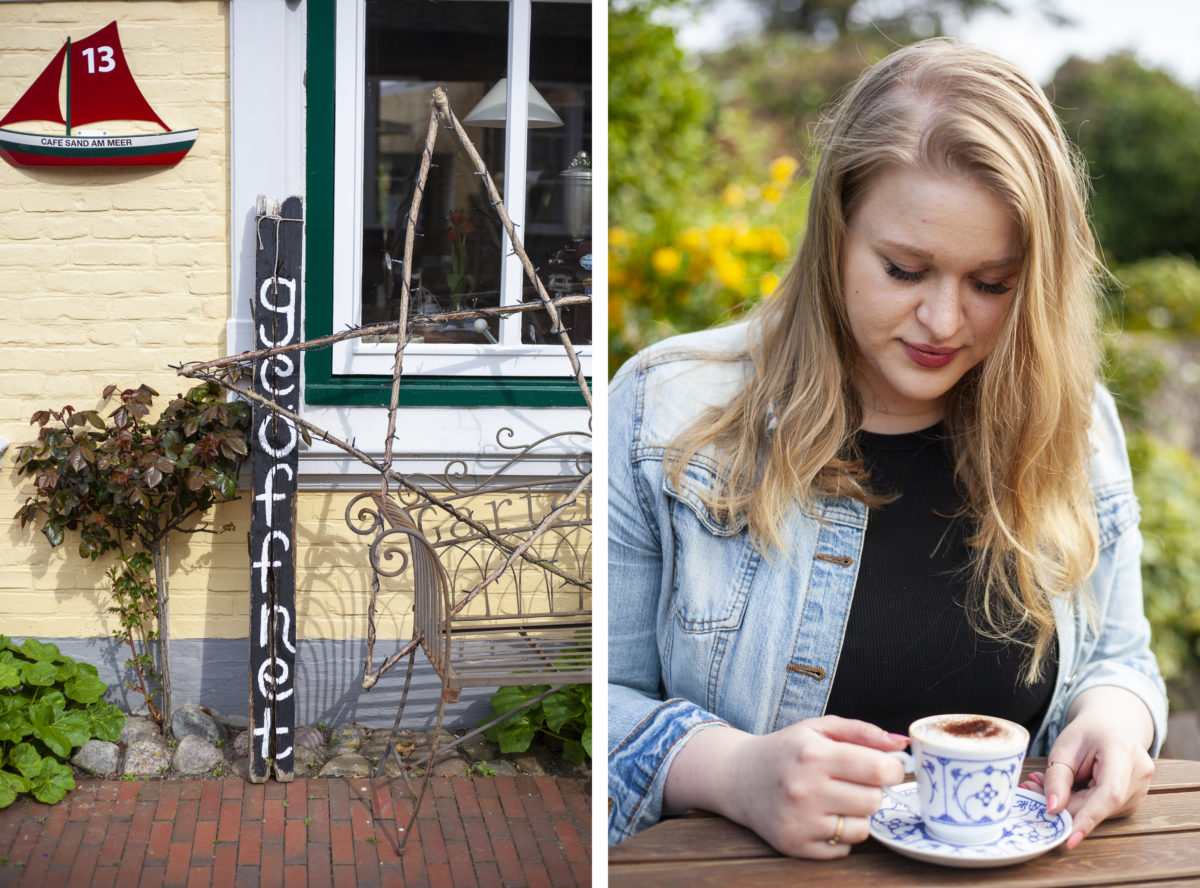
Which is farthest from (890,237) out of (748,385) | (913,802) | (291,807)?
(291,807)

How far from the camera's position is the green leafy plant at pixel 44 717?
278cm

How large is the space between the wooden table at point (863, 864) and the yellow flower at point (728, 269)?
2739 mm

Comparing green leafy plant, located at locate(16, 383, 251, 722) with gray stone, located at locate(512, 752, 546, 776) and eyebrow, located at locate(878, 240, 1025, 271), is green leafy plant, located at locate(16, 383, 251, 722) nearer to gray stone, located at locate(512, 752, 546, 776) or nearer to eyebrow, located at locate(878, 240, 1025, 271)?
gray stone, located at locate(512, 752, 546, 776)

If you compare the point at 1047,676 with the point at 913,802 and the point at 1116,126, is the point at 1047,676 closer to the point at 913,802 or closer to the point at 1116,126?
the point at 913,802

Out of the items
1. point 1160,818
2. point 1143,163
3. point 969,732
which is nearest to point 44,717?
point 969,732

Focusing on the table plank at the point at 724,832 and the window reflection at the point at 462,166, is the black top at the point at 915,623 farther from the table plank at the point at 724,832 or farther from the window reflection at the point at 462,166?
the window reflection at the point at 462,166

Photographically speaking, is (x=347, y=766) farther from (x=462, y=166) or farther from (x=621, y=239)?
(x=621, y=239)

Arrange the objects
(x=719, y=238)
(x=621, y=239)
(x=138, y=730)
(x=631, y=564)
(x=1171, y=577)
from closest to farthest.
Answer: (x=631, y=564) < (x=138, y=730) < (x=1171, y=577) < (x=719, y=238) < (x=621, y=239)

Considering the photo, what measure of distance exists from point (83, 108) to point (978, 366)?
236cm

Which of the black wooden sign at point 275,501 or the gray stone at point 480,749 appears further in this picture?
the gray stone at point 480,749

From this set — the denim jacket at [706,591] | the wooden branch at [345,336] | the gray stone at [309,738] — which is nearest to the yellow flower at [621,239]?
the wooden branch at [345,336]

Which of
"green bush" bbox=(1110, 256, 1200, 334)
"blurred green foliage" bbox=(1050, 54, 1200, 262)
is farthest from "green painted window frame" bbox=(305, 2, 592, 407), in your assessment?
"blurred green foliage" bbox=(1050, 54, 1200, 262)

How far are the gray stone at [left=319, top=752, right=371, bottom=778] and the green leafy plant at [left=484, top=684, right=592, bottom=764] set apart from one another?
37cm

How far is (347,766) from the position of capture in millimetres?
3074
